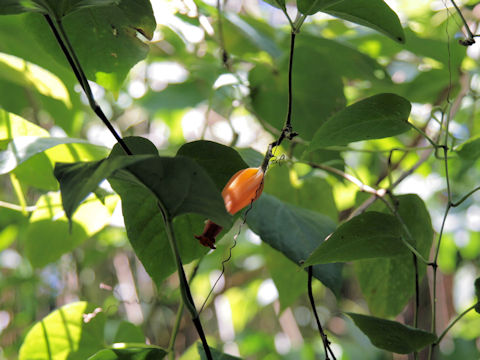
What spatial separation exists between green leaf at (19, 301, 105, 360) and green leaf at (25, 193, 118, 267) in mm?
79

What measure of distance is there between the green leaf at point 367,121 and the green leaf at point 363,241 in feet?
0.18

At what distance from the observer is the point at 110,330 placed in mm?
774

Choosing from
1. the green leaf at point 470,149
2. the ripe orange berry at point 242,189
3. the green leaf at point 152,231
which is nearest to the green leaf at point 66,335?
the green leaf at point 152,231

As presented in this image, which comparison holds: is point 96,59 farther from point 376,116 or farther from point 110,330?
point 110,330

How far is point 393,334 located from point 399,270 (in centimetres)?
13

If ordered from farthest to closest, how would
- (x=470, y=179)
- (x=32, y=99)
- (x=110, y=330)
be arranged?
(x=470, y=179), (x=110, y=330), (x=32, y=99)

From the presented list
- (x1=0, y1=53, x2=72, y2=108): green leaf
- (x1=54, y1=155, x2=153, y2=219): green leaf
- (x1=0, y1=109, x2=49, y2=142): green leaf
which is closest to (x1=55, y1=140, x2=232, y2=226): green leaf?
(x1=54, y1=155, x2=153, y2=219): green leaf

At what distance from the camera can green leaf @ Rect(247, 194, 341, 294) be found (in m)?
0.38

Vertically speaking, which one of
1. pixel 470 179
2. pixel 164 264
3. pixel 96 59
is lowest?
pixel 164 264

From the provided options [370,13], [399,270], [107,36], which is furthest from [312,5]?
[399,270]

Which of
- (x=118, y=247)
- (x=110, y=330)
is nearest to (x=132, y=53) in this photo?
(x=110, y=330)

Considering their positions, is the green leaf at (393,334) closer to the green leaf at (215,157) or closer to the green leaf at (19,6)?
the green leaf at (215,157)

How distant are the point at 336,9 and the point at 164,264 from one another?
0.20 meters

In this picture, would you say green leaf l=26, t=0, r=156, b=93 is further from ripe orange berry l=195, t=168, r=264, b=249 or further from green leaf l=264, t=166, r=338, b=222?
green leaf l=264, t=166, r=338, b=222
